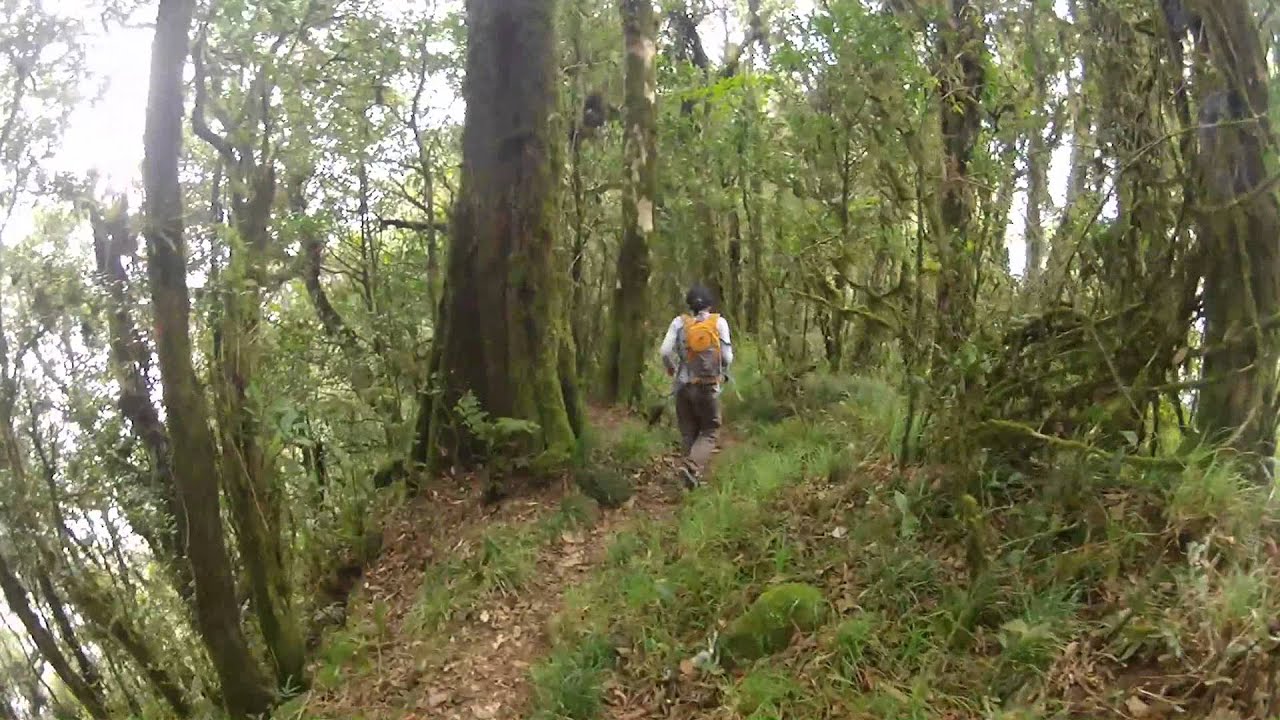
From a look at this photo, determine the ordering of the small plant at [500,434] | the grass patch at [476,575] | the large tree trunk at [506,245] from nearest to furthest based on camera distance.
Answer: the grass patch at [476,575]
the small plant at [500,434]
the large tree trunk at [506,245]

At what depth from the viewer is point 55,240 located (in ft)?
39.7

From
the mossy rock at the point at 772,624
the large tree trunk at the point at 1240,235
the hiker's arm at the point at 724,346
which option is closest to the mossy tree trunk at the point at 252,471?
the mossy rock at the point at 772,624

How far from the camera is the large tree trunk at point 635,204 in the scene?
38.2ft

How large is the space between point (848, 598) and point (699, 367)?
11.6 feet

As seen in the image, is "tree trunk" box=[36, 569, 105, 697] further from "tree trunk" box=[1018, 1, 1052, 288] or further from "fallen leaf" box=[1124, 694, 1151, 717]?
"fallen leaf" box=[1124, 694, 1151, 717]

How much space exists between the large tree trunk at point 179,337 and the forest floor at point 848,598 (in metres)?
1.02

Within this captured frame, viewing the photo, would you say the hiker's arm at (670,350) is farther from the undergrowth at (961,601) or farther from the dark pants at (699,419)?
the undergrowth at (961,601)

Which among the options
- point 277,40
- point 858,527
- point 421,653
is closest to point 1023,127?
point 858,527

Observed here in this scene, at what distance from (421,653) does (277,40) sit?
22.8 ft

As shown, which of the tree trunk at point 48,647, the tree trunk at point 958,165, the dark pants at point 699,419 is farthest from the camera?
the tree trunk at point 48,647

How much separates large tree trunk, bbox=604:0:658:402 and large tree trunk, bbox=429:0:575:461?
2.58 meters

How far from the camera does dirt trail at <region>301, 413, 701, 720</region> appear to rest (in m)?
6.15

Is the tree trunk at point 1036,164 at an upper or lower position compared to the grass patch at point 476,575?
upper

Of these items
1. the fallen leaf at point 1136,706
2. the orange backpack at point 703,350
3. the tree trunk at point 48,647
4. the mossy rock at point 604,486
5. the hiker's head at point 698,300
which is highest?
the hiker's head at point 698,300
